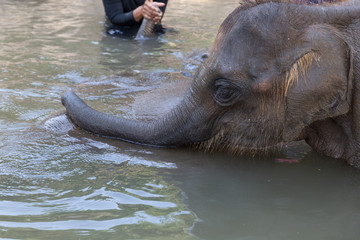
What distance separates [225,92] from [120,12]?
697 centimetres

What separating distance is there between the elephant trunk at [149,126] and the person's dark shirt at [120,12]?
5714mm

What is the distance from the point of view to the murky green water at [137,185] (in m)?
3.08

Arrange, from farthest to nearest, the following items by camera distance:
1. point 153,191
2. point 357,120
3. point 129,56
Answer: point 129,56, point 357,120, point 153,191

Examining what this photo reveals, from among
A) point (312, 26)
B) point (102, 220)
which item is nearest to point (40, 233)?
point (102, 220)

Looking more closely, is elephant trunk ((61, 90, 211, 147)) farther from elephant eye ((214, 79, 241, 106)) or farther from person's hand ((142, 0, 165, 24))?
person's hand ((142, 0, 165, 24))

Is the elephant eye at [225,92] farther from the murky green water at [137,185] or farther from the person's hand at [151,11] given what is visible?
the person's hand at [151,11]

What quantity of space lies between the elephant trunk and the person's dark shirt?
18.7 ft

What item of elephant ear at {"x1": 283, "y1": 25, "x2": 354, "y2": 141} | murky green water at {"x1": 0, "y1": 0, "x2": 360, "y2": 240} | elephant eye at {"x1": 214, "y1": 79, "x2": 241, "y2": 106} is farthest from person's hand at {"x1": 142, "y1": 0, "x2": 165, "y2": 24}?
elephant ear at {"x1": 283, "y1": 25, "x2": 354, "y2": 141}

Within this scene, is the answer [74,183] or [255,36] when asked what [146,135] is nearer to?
[74,183]

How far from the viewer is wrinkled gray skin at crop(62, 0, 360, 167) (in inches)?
141

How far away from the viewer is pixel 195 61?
758 cm

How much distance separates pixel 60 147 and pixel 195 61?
11.9 ft

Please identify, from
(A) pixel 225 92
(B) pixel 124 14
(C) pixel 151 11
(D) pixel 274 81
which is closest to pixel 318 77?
(D) pixel 274 81

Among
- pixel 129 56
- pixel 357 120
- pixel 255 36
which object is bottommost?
pixel 129 56
